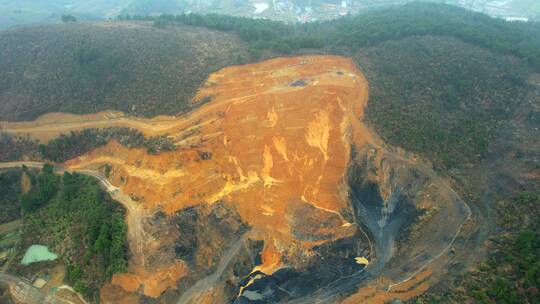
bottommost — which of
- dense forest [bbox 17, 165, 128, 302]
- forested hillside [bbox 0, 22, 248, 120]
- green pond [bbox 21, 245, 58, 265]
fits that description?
green pond [bbox 21, 245, 58, 265]

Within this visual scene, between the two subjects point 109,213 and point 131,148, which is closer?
point 109,213

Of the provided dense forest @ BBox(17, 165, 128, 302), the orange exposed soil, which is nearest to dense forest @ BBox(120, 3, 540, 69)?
the orange exposed soil

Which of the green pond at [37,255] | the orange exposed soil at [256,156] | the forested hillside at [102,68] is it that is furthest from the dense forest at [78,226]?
the forested hillside at [102,68]

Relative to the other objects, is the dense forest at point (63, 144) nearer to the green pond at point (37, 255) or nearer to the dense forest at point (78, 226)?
the dense forest at point (78, 226)

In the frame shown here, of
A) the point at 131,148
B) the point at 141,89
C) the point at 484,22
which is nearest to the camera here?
the point at 131,148

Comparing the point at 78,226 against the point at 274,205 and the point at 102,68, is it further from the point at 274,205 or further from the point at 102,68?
the point at 102,68

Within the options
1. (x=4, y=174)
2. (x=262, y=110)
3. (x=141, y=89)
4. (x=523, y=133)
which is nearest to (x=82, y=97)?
(x=141, y=89)

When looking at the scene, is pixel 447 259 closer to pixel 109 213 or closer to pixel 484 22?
pixel 109 213

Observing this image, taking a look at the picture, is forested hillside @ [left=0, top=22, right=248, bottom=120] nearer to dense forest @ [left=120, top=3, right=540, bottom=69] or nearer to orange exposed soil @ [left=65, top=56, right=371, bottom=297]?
orange exposed soil @ [left=65, top=56, right=371, bottom=297]

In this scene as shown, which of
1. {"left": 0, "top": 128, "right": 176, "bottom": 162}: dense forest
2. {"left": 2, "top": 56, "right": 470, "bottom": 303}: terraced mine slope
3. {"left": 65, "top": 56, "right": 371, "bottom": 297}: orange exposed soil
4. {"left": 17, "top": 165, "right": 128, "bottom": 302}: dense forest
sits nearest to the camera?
{"left": 2, "top": 56, "right": 470, "bottom": 303}: terraced mine slope
